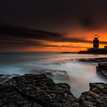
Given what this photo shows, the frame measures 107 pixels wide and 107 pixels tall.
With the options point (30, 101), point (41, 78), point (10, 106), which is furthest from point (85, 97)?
point (10, 106)

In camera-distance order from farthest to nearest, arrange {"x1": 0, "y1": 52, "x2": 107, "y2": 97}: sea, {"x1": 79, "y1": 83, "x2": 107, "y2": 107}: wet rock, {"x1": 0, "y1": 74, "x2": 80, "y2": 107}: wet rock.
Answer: {"x1": 0, "y1": 52, "x2": 107, "y2": 97}: sea → {"x1": 0, "y1": 74, "x2": 80, "y2": 107}: wet rock → {"x1": 79, "y1": 83, "x2": 107, "y2": 107}: wet rock

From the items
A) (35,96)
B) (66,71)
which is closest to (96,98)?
(35,96)

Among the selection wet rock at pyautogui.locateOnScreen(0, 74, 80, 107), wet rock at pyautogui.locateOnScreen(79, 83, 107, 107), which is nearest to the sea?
wet rock at pyautogui.locateOnScreen(79, 83, 107, 107)

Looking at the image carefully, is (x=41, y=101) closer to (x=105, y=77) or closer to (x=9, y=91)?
(x=9, y=91)

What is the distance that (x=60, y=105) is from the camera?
209cm

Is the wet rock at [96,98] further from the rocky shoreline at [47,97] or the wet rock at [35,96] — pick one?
the wet rock at [35,96]

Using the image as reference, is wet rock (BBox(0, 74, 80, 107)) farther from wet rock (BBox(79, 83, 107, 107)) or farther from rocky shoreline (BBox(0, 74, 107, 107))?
wet rock (BBox(79, 83, 107, 107))

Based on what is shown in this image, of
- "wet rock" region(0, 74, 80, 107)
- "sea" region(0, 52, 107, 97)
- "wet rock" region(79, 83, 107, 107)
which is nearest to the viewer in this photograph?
"wet rock" region(79, 83, 107, 107)

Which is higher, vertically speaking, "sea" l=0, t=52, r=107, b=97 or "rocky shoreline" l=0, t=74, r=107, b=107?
"rocky shoreline" l=0, t=74, r=107, b=107

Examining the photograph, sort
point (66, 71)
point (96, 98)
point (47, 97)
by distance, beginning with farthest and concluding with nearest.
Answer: point (66, 71) < point (47, 97) < point (96, 98)

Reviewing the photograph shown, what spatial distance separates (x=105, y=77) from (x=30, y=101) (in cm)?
497

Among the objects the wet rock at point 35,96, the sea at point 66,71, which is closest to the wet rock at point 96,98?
the wet rock at point 35,96

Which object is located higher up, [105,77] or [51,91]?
[51,91]

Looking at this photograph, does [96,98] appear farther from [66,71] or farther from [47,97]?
[66,71]
